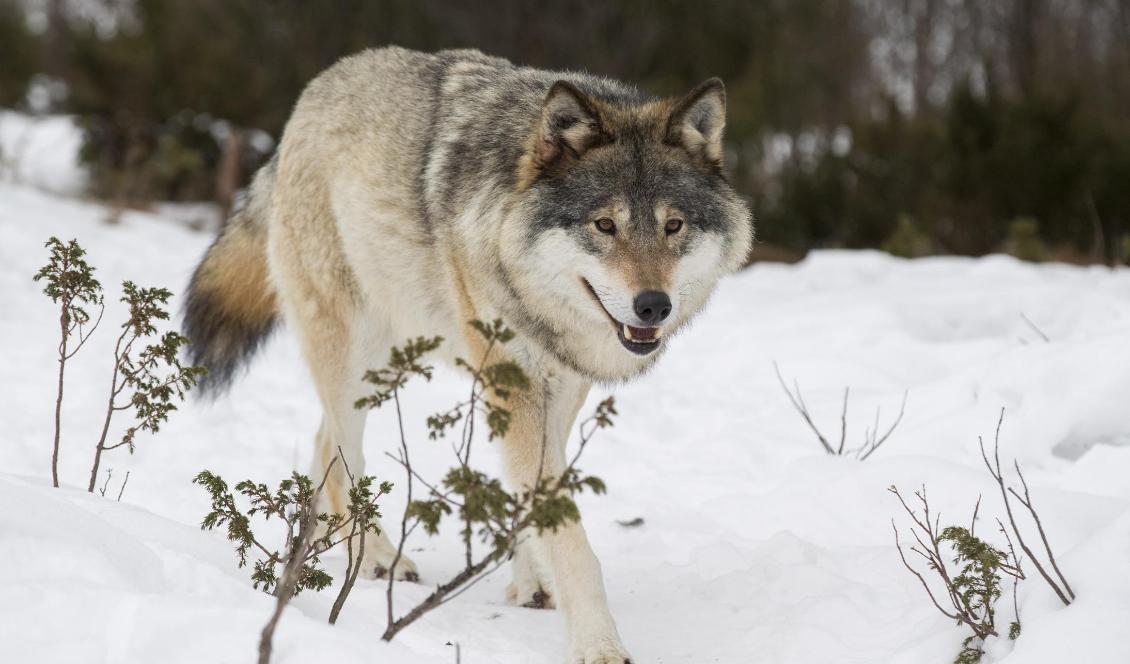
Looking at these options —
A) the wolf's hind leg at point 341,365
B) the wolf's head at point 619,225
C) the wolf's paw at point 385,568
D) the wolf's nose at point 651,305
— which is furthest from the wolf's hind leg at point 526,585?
the wolf's nose at point 651,305

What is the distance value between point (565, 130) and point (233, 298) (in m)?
1.73

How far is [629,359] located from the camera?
128 inches

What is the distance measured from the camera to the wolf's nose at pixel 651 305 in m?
2.78

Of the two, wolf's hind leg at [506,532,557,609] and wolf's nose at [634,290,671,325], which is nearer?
wolf's nose at [634,290,671,325]

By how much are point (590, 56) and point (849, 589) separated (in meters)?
8.13

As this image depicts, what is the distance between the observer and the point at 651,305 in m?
2.78

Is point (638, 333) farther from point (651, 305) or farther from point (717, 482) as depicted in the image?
point (717, 482)

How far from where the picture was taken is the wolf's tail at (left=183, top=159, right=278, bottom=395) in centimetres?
407

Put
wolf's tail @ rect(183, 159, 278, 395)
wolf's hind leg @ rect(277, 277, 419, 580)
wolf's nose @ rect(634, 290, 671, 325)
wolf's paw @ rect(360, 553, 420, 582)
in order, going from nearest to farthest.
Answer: wolf's nose @ rect(634, 290, 671, 325), wolf's paw @ rect(360, 553, 420, 582), wolf's hind leg @ rect(277, 277, 419, 580), wolf's tail @ rect(183, 159, 278, 395)

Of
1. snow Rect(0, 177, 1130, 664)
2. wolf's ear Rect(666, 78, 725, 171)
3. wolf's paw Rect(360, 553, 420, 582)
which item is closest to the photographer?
snow Rect(0, 177, 1130, 664)

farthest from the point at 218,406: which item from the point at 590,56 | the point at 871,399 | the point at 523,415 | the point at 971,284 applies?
the point at 590,56

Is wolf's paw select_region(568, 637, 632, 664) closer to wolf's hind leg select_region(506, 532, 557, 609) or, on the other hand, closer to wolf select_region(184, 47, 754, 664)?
wolf select_region(184, 47, 754, 664)

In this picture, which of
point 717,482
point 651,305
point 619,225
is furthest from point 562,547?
point 717,482

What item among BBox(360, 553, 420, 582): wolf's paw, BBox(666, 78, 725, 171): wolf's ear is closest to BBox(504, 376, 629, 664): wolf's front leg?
BBox(360, 553, 420, 582): wolf's paw
